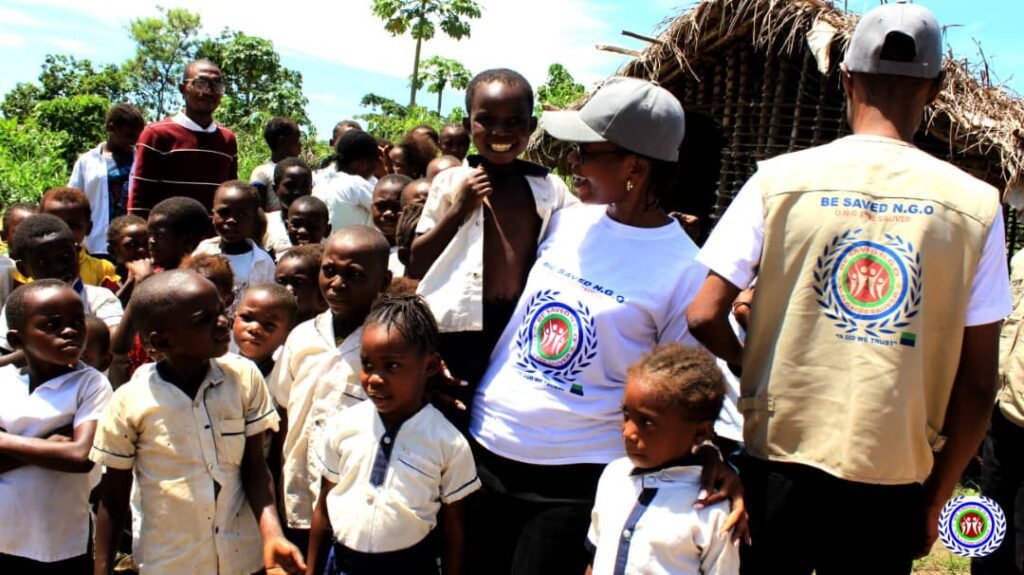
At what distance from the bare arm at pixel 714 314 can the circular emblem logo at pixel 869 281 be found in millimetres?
235

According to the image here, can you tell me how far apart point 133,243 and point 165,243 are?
507mm

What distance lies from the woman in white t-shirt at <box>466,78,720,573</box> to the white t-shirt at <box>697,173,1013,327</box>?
0.79ft

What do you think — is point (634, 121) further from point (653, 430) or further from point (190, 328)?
point (190, 328)

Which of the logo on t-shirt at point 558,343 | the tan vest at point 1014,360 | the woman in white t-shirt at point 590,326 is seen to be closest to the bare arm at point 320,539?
the woman in white t-shirt at point 590,326

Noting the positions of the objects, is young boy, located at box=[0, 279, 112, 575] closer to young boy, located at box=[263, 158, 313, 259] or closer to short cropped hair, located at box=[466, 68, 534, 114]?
short cropped hair, located at box=[466, 68, 534, 114]

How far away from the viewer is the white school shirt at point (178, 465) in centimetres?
250

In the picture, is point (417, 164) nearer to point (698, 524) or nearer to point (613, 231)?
point (613, 231)

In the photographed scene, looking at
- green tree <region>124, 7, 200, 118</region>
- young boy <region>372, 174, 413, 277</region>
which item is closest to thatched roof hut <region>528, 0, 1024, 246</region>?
young boy <region>372, 174, 413, 277</region>

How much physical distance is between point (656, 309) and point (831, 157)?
22.5 inches

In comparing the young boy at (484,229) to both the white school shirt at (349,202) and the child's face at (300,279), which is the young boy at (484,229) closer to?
the child's face at (300,279)

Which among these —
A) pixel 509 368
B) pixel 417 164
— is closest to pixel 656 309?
pixel 509 368

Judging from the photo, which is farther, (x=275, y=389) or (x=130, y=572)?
(x=130, y=572)

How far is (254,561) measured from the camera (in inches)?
105

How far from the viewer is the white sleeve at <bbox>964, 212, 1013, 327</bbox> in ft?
6.17
